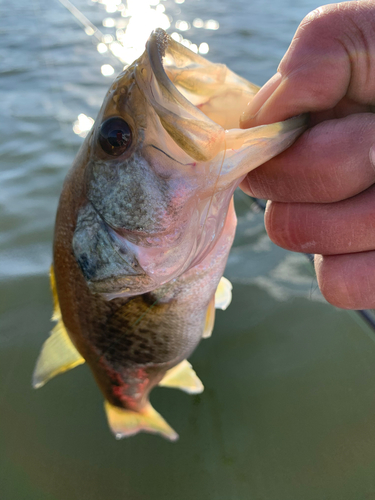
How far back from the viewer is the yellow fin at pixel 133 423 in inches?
61.9

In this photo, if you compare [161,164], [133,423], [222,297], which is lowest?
[133,423]

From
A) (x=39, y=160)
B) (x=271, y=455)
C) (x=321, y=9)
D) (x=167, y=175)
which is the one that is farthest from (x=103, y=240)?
(x=39, y=160)

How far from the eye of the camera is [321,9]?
0.82 m

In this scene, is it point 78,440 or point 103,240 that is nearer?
point 103,240

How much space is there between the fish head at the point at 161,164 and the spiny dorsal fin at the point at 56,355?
1.45 ft

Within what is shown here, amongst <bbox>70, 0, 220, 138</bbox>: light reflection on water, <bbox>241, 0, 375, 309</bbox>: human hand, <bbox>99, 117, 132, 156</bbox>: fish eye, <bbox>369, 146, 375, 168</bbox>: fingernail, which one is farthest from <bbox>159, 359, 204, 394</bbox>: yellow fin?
<bbox>70, 0, 220, 138</bbox>: light reflection on water

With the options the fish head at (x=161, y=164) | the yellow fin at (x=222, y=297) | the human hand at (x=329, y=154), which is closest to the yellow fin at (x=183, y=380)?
the yellow fin at (x=222, y=297)

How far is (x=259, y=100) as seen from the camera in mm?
913

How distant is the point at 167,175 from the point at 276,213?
0.33 metres

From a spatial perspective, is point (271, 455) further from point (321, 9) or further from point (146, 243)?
point (321, 9)

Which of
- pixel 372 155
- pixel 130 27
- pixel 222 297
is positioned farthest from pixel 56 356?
pixel 130 27

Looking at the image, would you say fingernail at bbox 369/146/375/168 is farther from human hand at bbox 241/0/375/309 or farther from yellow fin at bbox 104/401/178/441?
yellow fin at bbox 104/401/178/441

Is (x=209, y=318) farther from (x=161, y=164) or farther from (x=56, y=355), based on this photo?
(x=161, y=164)

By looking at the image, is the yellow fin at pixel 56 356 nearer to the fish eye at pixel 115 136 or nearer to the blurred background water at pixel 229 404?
the blurred background water at pixel 229 404
